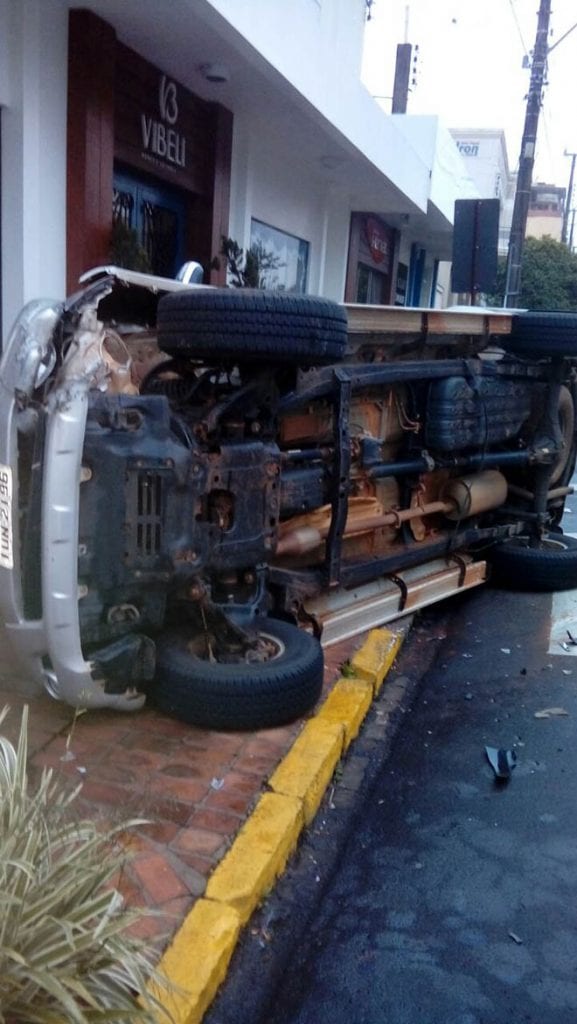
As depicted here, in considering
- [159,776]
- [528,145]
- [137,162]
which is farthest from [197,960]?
[528,145]

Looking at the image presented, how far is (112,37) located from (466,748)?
5.90 metres

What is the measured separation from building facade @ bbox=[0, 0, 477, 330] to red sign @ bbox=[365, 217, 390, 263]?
2555 mm

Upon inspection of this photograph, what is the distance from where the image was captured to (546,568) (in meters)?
6.18

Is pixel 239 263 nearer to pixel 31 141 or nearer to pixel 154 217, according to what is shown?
pixel 154 217

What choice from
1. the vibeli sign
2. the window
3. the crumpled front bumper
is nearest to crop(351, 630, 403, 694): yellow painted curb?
the crumpled front bumper

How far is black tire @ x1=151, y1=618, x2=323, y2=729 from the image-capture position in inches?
137

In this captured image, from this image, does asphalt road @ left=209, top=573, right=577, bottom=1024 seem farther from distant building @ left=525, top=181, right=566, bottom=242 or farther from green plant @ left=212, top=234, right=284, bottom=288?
distant building @ left=525, top=181, right=566, bottom=242

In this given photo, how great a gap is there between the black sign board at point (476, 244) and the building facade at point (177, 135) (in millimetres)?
1493

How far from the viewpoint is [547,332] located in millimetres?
5992

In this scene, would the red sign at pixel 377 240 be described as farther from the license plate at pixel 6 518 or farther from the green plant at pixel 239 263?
the license plate at pixel 6 518

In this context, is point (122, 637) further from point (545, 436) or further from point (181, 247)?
point (181, 247)

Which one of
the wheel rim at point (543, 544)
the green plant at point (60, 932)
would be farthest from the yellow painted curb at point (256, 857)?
the wheel rim at point (543, 544)

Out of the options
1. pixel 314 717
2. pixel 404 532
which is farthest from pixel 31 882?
pixel 404 532

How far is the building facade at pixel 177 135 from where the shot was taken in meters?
6.44
